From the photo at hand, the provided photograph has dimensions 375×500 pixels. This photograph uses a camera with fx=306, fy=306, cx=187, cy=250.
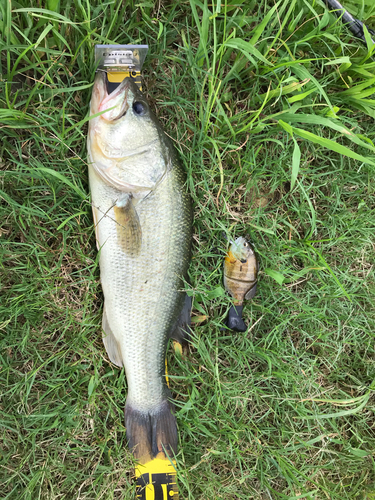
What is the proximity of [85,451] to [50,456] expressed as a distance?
8.7 inches

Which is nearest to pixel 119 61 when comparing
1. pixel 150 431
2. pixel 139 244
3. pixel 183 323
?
pixel 139 244

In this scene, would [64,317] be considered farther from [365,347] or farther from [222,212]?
[365,347]

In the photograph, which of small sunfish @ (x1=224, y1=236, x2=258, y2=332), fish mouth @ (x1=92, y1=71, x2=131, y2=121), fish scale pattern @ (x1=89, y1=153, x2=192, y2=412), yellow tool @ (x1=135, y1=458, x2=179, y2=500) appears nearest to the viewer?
fish mouth @ (x1=92, y1=71, x2=131, y2=121)

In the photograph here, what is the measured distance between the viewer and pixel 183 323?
2.11m

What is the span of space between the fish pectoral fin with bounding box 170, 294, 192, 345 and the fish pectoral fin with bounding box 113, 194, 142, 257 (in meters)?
0.55

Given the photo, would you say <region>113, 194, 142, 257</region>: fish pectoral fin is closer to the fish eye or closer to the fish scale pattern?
the fish scale pattern

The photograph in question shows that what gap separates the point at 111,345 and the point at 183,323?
499 millimetres

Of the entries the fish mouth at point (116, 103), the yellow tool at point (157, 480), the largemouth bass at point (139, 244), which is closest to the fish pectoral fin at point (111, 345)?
the largemouth bass at point (139, 244)

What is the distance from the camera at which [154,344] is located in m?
1.97

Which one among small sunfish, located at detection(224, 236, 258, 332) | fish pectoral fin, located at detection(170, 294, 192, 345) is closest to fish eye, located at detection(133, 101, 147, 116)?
small sunfish, located at detection(224, 236, 258, 332)

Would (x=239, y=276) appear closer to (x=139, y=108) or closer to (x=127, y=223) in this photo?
(x=127, y=223)

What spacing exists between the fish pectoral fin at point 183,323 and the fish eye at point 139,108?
1.18 m

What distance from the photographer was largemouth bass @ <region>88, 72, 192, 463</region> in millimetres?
1762

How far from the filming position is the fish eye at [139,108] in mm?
1770
